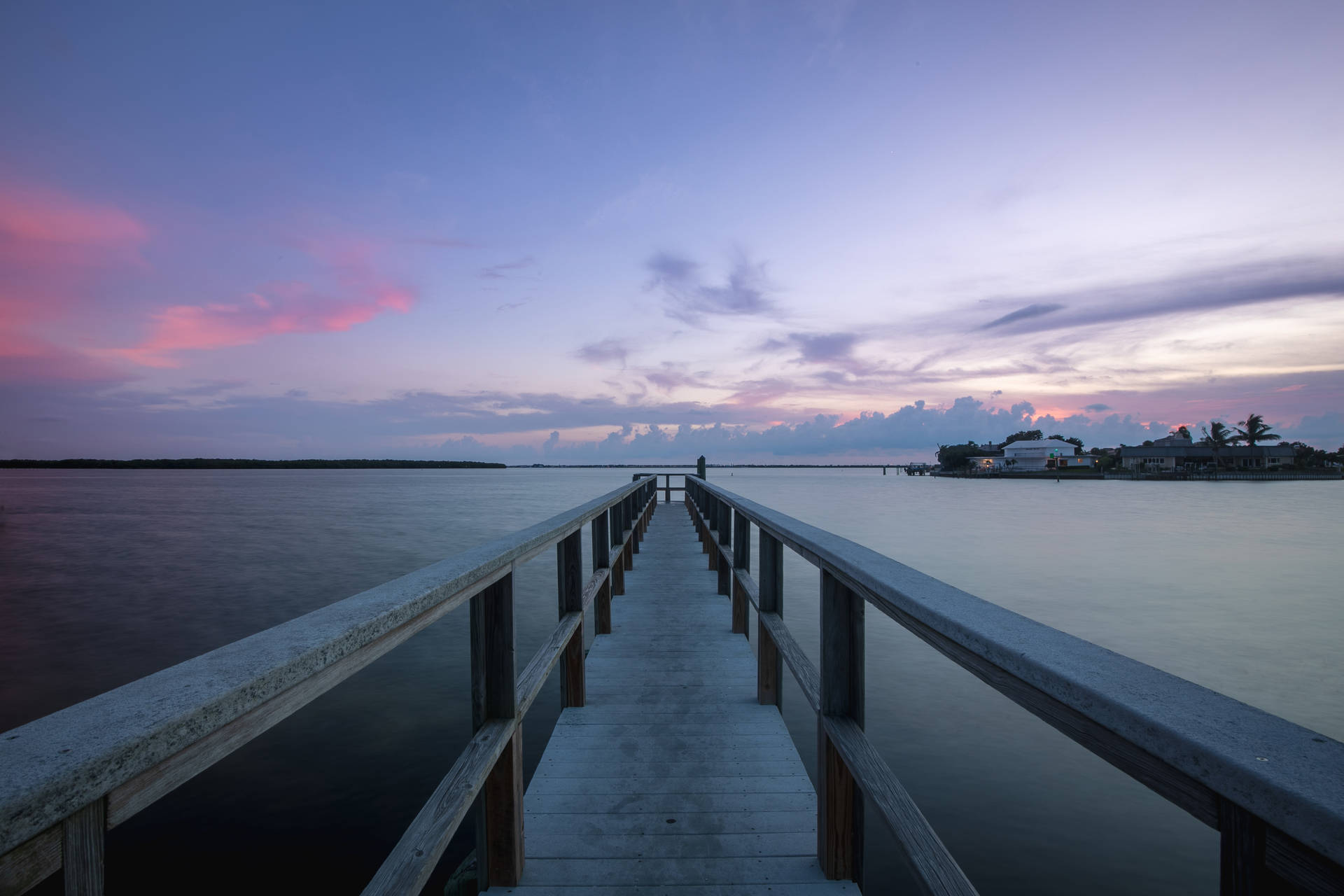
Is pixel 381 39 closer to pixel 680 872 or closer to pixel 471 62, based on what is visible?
pixel 471 62

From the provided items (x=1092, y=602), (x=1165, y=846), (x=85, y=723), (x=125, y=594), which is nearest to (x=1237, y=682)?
(x=1092, y=602)

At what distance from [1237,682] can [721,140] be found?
540 inches

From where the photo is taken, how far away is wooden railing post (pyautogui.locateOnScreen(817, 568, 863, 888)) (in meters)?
1.96

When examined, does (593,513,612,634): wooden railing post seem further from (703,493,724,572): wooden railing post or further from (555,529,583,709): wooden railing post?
(703,493,724,572): wooden railing post

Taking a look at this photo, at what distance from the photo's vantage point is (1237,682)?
8.28 meters

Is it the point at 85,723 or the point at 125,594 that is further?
the point at 125,594

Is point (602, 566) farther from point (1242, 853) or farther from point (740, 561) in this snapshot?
point (1242, 853)

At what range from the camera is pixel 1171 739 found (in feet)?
2.21

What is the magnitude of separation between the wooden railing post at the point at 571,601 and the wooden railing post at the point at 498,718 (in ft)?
3.16

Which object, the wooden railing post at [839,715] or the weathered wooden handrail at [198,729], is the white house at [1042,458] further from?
the weathered wooden handrail at [198,729]

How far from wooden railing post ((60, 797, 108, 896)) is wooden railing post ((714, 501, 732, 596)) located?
17.3ft

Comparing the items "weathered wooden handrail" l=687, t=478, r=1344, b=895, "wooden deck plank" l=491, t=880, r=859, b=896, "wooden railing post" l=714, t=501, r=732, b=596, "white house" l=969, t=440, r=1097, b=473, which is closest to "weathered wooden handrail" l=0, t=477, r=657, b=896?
"wooden deck plank" l=491, t=880, r=859, b=896

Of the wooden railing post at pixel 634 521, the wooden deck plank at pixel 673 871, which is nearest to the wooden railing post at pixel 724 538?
the wooden railing post at pixel 634 521

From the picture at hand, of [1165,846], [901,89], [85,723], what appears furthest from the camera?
[901,89]
